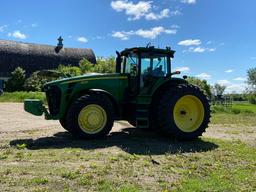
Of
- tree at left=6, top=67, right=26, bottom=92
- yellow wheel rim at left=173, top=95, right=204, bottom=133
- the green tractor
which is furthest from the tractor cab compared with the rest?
tree at left=6, top=67, right=26, bottom=92

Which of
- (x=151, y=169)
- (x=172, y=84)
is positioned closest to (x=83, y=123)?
(x=172, y=84)

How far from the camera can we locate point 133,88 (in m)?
12.8

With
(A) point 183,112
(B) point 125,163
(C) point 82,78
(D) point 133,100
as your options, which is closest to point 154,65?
(D) point 133,100

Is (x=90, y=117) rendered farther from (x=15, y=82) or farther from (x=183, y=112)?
(x=15, y=82)

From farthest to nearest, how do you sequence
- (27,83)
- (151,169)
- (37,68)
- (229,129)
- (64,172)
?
1. (37,68)
2. (27,83)
3. (229,129)
4. (151,169)
5. (64,172)

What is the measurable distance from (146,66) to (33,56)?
51.5m

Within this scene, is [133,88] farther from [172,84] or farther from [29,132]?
[29,132]

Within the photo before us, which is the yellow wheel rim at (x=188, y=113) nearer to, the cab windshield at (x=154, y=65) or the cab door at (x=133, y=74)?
the cab windshield at (x=154, y=65)

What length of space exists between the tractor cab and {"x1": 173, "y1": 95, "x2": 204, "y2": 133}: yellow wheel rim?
3.37ft

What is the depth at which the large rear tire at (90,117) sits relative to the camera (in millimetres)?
11469

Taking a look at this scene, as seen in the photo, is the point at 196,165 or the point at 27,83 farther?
the point at 27,83

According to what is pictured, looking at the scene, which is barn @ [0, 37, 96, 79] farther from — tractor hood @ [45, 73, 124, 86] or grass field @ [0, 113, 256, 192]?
grass field @ [0, 113, 256, 192]

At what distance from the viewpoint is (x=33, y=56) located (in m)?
62.1

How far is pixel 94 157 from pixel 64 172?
166 cm
